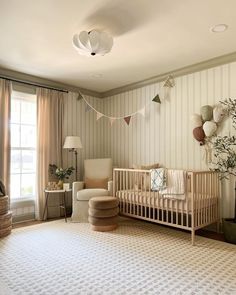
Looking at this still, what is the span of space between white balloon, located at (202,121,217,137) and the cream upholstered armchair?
1.70 m

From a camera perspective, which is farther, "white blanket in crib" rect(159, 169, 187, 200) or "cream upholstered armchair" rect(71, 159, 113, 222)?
"cream upholstered armchair" rect(71, 159, 113, 222)

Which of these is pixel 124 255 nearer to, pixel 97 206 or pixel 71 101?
pixel 97 206

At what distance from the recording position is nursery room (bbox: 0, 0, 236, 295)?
7.36 feet

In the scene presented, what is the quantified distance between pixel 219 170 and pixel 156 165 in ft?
3.43

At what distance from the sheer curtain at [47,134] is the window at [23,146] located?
12cm

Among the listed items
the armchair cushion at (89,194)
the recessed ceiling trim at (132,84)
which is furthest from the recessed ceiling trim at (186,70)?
the armchair cushion at (89,194)

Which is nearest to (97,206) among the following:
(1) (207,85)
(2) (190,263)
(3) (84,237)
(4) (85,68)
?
(3) (84,237)

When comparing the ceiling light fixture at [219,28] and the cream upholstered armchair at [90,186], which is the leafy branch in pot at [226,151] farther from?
the cream upholstered armchair at [90,186]

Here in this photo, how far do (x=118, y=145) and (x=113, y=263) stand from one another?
2.82 meters

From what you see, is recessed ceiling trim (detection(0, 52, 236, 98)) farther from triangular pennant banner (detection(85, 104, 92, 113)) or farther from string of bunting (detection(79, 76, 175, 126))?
triangular pennant banner (detection(85, 104, 92, 113))

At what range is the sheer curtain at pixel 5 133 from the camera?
372 centimetres

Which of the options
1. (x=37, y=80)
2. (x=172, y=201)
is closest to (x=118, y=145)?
(x=37, y=80)

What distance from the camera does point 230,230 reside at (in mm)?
2988

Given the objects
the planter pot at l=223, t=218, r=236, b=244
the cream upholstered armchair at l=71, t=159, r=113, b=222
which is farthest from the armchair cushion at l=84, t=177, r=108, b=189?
the planter pot at l=223, t=218, r=236, b=244
